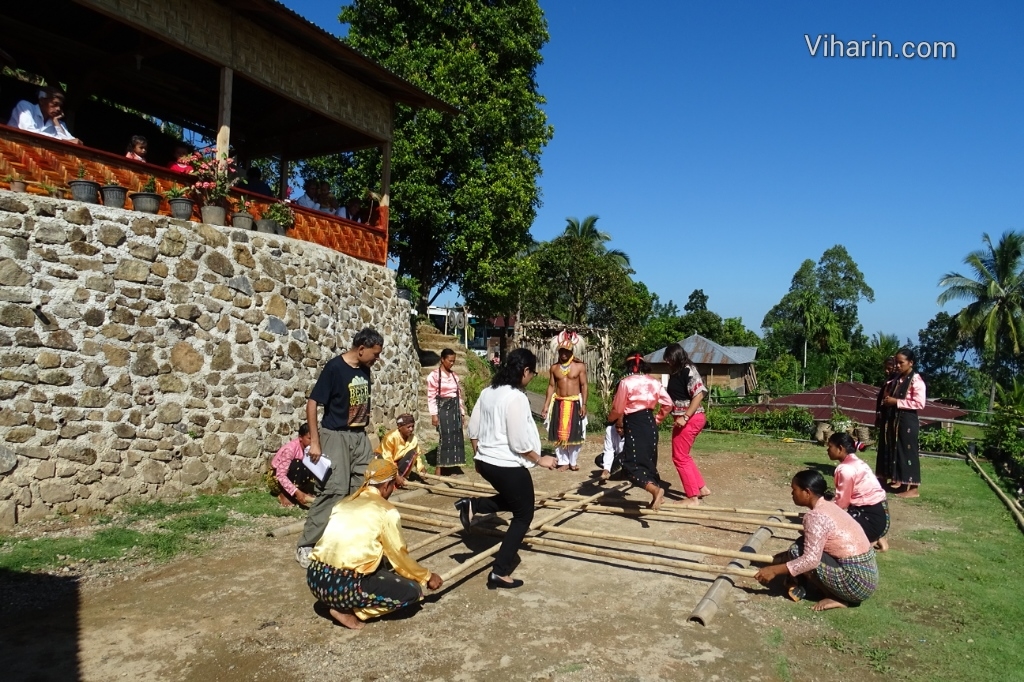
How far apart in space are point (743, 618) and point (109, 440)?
6119 mm

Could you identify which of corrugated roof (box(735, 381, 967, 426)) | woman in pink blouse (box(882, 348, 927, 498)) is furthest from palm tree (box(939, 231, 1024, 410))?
woman in pink blouse (box(882, 348, 927, 498))

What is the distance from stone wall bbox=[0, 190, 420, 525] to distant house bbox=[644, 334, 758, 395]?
2989 cm

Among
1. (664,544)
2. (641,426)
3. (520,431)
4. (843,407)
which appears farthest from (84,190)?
(843,407)

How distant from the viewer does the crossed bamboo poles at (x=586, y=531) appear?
490 cm

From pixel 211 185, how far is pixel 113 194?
1.30 m

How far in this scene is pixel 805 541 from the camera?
4.43 meters

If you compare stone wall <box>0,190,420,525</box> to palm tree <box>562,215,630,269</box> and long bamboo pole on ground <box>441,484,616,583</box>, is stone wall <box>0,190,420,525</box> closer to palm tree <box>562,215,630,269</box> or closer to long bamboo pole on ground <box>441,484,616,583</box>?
long bamboo pole on ground <box>441,484,616,583</box>

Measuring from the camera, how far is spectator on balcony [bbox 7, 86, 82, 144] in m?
7.14

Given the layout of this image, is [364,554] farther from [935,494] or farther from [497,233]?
[497,233]

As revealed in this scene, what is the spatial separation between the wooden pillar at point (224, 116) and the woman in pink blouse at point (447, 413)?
152 inches

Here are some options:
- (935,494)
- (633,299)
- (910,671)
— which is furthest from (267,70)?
(633,299)

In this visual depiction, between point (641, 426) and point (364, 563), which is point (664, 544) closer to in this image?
point (641, 426)

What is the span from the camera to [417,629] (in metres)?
4.18

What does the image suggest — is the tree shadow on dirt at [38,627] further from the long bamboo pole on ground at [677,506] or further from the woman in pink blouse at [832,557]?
the woman in pink blouse at [832,557]
